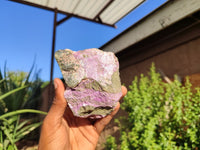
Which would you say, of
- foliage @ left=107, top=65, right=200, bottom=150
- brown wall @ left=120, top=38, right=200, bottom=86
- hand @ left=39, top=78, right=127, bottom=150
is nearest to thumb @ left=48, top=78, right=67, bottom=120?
hand @ left=39, top=78, right=127, bottom=150

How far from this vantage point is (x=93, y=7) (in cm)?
356

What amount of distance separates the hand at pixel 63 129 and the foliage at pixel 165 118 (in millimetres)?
661

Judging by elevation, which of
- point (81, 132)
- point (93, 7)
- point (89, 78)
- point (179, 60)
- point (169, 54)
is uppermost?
point (93, 7)

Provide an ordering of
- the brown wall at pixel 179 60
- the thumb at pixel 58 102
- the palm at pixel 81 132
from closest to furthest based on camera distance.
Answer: the thumb at pixel 58 102
the palm at pixel 81 132
the brown wall at pixel 179 60

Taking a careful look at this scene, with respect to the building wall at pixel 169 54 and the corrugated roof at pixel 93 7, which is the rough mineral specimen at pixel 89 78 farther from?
the corrugated roof at pixel 93 7

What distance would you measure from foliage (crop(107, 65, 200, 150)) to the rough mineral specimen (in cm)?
93

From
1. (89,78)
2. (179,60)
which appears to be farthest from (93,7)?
(89,78)

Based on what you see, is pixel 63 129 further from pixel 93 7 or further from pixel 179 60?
pixel 93 7


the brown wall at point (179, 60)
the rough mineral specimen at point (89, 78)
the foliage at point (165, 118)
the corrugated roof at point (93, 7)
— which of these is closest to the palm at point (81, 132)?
the rough mineral specimen at point (89, 78)

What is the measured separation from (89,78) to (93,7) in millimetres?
2858

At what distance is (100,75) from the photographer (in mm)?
1114

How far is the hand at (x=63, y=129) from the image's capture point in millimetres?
1059

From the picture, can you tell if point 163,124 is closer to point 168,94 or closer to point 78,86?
point 168,94

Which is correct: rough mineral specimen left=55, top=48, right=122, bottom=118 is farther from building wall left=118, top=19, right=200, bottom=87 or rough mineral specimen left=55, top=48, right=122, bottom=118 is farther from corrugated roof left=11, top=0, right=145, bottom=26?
corrugated roof left=11, top=0, right=145, bottom=26
